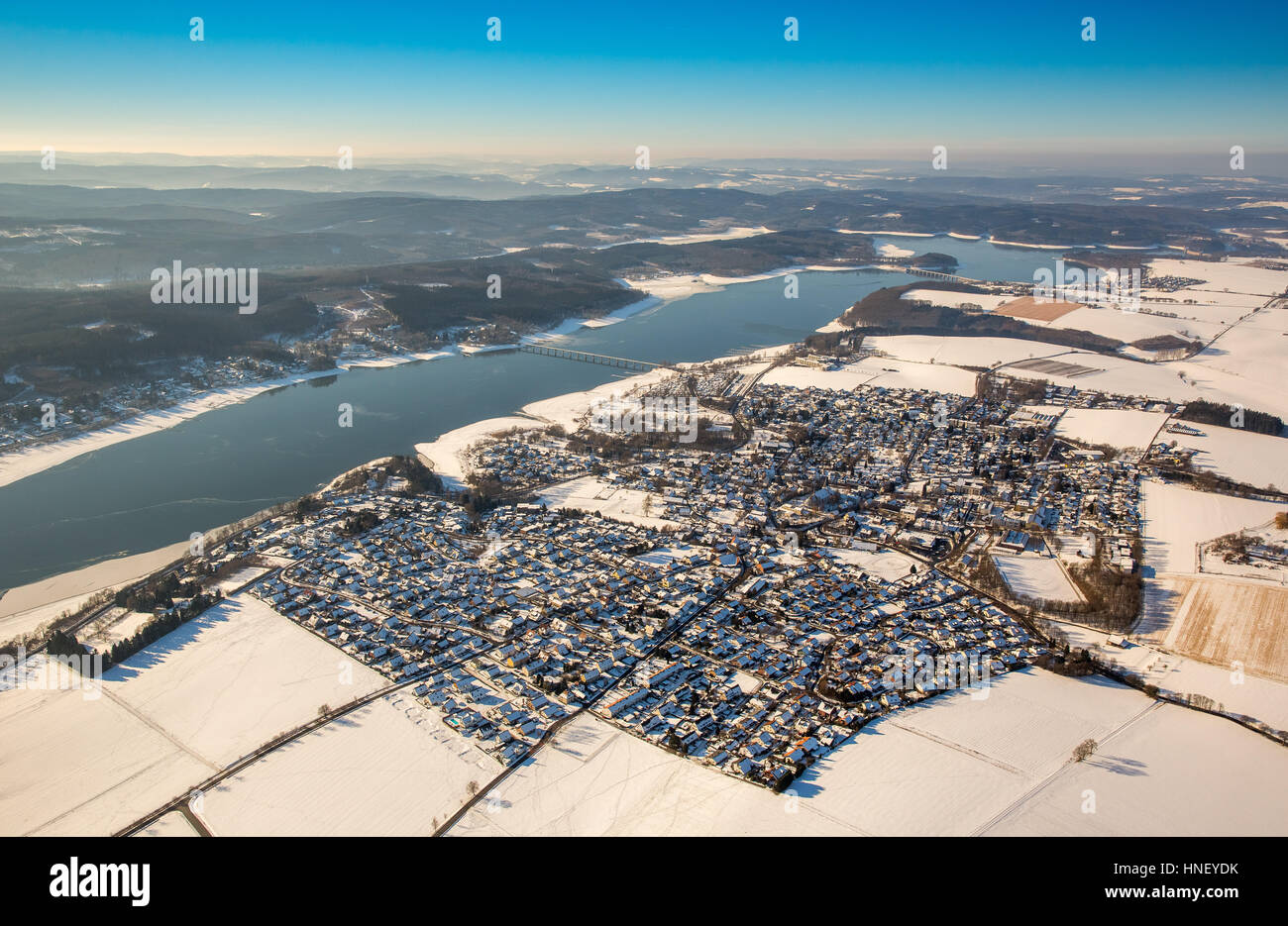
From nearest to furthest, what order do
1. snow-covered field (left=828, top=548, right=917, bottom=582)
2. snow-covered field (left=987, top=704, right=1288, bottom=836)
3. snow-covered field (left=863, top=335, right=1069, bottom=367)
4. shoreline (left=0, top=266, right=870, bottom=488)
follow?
snow-covered field (left=987, top=704, right=1288, bottom=836)
snow-covered field (left=828, top=548, right=917, bottom=582)
shoreline (left=0, top=266, right=870, bottom=488)
snow-covered field (left=863, top=335, right=1069, bottom=367)

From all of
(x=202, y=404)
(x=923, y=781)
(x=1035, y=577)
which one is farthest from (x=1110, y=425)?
(x=202, y=404)

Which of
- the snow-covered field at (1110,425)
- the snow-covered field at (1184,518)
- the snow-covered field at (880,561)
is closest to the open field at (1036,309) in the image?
the snow-covered field at (1110,425)

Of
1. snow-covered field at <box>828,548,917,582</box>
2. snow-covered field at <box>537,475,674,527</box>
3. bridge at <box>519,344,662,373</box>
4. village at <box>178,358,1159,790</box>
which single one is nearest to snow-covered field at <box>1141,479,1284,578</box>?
village at <box>178,358,1159,790</box>

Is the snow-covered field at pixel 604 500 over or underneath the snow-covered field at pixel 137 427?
underneath

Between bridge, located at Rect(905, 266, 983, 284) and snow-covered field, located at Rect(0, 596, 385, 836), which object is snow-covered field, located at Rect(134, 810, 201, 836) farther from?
bridge, located at Rect(905, 266, 983, 284)

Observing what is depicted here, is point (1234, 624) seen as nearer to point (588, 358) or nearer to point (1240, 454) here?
point (1240, 454)

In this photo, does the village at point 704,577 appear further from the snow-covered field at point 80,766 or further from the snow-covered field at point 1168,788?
the snow-covered field at point 80,766

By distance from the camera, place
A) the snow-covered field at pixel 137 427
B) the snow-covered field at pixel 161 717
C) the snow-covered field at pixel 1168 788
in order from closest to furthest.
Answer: the snow-covered field at pixel 1168 788, the snow-covered field at pixel 161 717, the snow-covered field at pixel 137 427

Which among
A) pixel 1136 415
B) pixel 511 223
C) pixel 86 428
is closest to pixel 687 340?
pixel 1136 415
